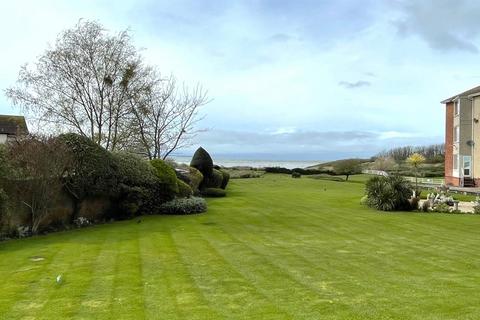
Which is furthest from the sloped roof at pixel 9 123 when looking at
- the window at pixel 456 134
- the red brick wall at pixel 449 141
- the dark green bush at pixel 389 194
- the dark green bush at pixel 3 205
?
the red brick wall at pixel 449 141

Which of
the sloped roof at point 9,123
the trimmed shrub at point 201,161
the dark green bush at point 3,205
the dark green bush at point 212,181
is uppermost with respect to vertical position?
the sloped roof at point 9,123

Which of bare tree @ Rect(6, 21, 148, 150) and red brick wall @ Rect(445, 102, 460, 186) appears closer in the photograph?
bare tree @ Rect(6, 21, 148, 150)

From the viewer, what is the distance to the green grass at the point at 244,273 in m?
5.90

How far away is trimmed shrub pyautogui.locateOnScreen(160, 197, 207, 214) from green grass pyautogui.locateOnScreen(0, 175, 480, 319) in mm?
3955

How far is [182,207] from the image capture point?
18.9 metres

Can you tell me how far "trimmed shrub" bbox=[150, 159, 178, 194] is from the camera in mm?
19844

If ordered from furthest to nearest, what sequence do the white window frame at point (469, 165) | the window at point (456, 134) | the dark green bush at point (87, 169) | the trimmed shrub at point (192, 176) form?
1. the window at point (456, 134)
2. the white window frame at point (469, 165)
3. the trimmed shrub at point (192, 176)
4. the dark green bush at point (87, 169)

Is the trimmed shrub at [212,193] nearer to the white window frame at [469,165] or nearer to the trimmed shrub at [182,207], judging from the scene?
the trimmed shrub at [182,207]

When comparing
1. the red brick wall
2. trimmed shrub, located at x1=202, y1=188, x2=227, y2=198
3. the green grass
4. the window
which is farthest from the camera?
the red brick wall

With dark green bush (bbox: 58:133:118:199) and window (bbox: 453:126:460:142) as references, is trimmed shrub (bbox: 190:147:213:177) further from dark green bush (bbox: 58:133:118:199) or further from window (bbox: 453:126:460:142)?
window (bbox: 453:126:460:142)

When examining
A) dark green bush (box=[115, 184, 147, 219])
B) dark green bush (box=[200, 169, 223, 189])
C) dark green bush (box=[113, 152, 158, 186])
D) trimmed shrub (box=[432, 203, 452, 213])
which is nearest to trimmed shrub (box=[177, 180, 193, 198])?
dark green bush (box=[113, 152, 158, 186])

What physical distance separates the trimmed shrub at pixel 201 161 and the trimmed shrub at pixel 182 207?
1039 cm

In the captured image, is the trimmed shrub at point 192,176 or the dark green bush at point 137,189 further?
the trimmed shrub at point 192,176

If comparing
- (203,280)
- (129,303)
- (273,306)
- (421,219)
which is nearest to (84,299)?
(129,303)
